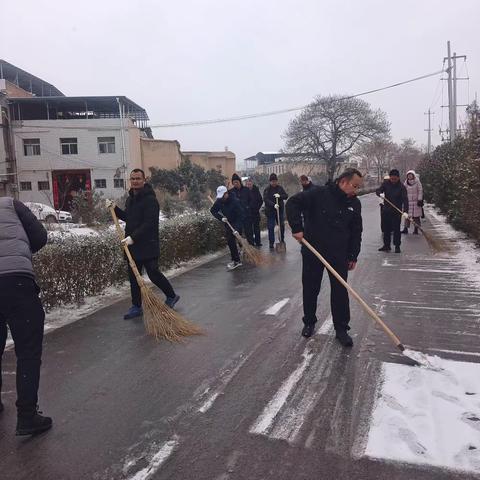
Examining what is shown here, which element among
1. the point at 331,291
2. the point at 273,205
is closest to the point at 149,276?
the point at 331,291

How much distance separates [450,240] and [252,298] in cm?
711

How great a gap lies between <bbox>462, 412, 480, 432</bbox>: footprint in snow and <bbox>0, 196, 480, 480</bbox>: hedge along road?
19.2 inches

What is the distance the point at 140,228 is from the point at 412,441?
3915mm

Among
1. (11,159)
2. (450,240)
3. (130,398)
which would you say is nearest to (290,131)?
(11,159)

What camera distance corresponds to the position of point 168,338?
5336 millimetres

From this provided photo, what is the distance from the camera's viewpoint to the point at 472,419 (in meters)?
3.36

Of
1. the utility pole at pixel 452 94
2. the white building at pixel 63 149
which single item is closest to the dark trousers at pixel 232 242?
the utility pole at pixel 452 94

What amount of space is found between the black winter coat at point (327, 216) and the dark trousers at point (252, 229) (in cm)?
680

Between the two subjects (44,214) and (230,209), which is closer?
(230,209)

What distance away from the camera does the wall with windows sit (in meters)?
38.5

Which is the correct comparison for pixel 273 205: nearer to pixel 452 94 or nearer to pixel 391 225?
pixel 391 225

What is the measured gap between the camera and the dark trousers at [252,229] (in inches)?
472

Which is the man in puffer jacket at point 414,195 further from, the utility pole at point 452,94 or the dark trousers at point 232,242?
the utility pole at point 452,94

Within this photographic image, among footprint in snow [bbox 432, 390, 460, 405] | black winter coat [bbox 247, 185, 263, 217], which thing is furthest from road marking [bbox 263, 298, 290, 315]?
black winter coat [bbox 247, 185, 263, 217]
